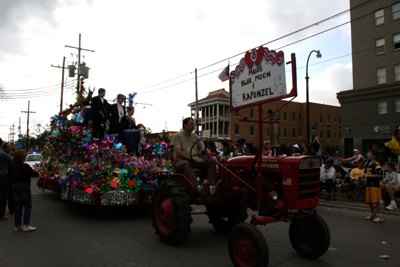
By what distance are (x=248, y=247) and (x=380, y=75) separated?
27058mm

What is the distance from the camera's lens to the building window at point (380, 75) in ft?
83.5

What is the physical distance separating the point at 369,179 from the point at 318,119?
50218 millimetres

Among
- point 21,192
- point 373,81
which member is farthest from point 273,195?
point 373,81

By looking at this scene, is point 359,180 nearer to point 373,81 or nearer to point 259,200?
point 259,200

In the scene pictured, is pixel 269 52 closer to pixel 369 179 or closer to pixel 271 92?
pixel 271 92

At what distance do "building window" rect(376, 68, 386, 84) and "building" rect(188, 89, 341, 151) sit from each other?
2108 cm

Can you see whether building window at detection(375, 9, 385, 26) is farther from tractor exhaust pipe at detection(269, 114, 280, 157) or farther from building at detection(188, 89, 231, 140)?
tractor exhaust pipe at detection(269, 114, 280, 157)

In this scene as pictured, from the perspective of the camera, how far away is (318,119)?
5412 centimetres

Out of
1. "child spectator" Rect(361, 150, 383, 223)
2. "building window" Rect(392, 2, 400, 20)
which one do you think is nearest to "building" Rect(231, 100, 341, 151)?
"building window" Rect(392, 2, 400, 20)

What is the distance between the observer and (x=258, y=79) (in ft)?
13.9

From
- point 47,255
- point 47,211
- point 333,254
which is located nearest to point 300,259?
point 333,254

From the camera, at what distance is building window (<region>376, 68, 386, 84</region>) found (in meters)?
25.5

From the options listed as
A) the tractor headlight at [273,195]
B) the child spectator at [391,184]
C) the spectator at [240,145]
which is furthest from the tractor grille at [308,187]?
the spectator at [240,145]

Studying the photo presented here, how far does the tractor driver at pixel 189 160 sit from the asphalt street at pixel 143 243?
107 centimetres
